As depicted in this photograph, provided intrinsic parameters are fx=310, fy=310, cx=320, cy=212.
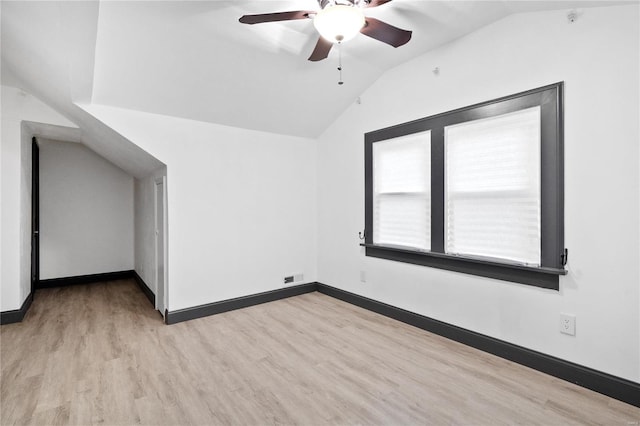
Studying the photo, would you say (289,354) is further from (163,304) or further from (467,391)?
(163,304)

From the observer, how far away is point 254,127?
414 centimetres

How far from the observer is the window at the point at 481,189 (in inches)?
94.9

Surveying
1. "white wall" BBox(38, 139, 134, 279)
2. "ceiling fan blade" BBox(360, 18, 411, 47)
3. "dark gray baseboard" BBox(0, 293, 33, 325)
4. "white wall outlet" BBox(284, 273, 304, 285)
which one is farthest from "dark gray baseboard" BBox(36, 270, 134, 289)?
"ceiling fan blade" BBox(360, 18, 411, 47)

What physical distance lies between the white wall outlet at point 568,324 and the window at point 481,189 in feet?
0.74

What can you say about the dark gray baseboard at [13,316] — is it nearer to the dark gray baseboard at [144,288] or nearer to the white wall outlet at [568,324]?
the dark gray baseboard at [144,288]

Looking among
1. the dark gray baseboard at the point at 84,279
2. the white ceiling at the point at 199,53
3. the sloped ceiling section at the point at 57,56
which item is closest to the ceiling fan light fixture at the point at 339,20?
the white ceiling at the point at 199,53

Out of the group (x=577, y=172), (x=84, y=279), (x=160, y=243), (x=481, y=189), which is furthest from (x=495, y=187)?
(x=84, y=279)

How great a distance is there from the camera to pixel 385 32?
2.32 metres

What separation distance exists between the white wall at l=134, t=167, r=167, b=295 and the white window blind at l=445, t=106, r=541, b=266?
Answer: 319 cm

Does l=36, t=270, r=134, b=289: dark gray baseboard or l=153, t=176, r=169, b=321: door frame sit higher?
l=153, t=176, r=169, b=321: door frame

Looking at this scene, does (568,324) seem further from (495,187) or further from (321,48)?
(321,48)

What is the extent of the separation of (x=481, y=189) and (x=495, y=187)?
0.40 feet

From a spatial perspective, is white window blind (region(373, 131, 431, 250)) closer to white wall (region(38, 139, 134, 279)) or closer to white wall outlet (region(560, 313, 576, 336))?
white wall outlet (region(560, 313, 576, 336))

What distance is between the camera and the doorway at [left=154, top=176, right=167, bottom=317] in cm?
365
